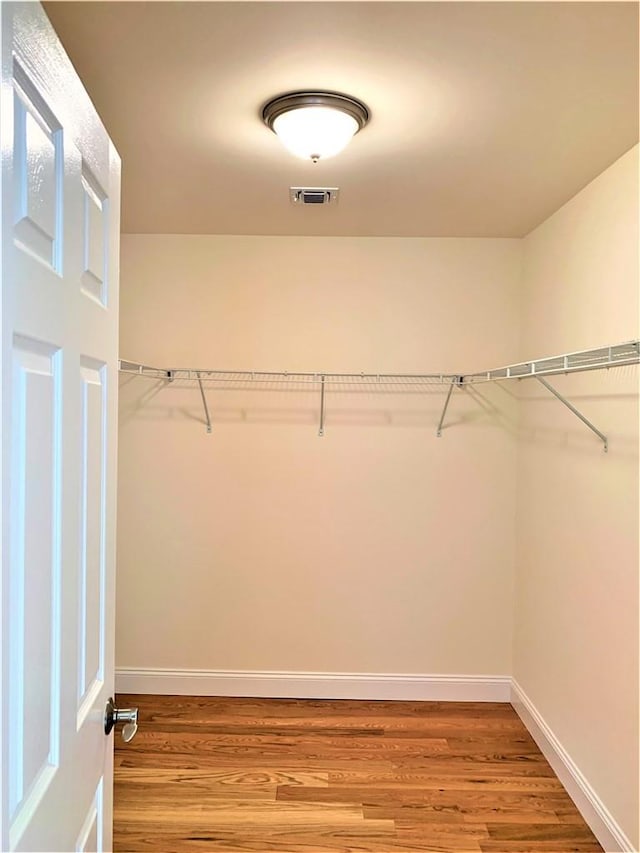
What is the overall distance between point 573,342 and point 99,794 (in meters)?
2.18

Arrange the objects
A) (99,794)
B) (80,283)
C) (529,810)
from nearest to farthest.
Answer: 1. (80,283)
2. (99,794)
3. (529,810)

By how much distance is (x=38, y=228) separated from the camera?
0.87 meters

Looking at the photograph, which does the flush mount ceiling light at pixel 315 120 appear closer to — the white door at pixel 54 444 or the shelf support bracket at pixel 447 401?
the white door at pixel 54 444

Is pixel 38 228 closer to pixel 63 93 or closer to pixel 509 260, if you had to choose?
pixel 63 93

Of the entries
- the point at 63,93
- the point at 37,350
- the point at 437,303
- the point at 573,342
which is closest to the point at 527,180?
the point at 573,342

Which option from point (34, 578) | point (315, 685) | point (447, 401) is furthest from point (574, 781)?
point (34, 578)

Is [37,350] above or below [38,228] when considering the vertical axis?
below

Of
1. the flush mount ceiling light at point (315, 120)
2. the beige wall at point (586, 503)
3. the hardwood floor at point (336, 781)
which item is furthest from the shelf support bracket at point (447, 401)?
the flush mount ceiling light at point (315, 120)

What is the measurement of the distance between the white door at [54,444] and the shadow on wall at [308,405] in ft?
6.06

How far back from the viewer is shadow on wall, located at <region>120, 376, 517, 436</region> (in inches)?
124

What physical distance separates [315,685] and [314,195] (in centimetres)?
231

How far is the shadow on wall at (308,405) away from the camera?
10.3ft

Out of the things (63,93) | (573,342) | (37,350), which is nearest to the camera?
(37,350)

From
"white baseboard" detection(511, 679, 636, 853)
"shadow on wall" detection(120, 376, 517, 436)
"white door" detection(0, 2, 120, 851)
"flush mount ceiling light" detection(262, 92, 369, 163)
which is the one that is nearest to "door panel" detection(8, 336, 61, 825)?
"white door" detection(0, 2, 120, 851)
